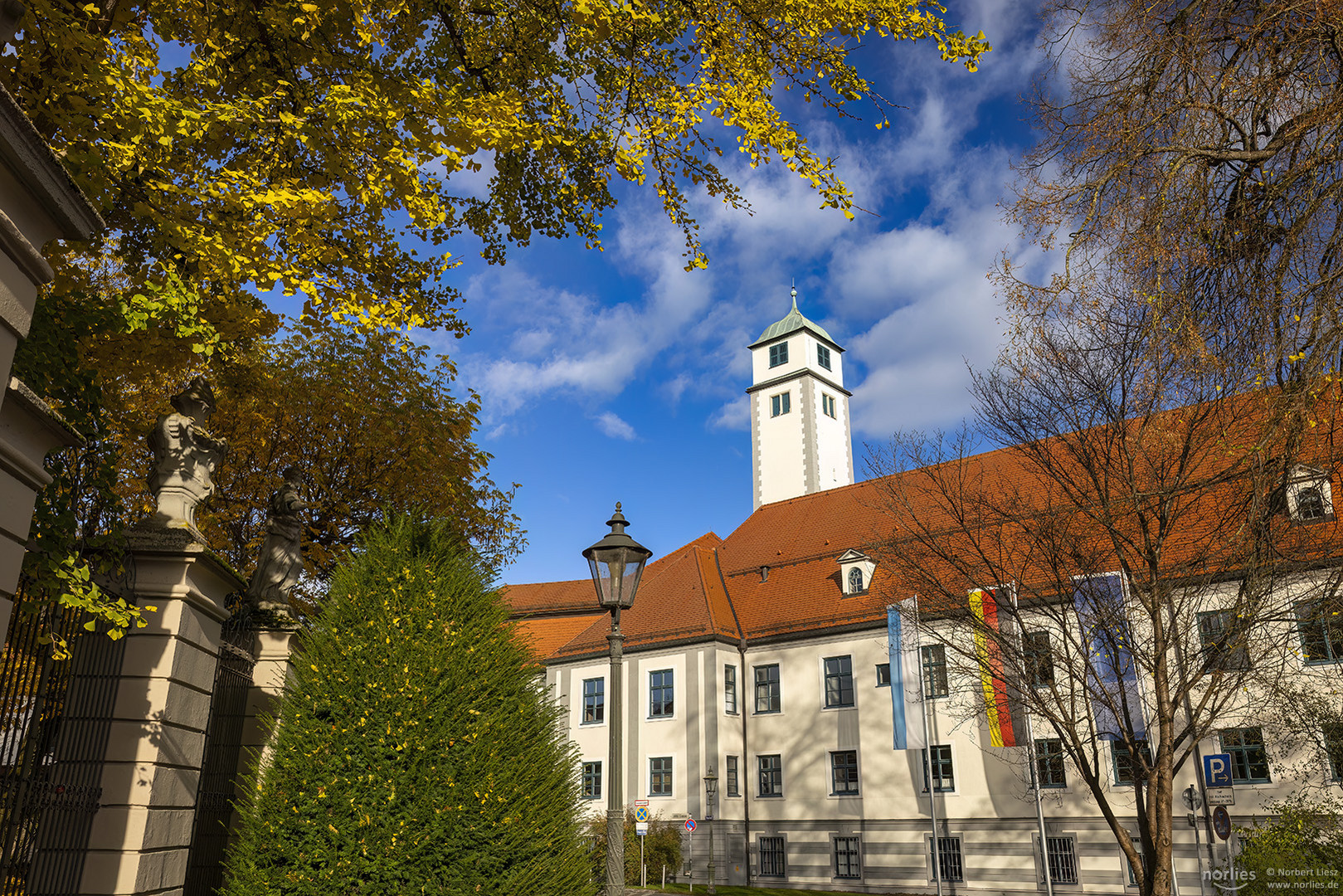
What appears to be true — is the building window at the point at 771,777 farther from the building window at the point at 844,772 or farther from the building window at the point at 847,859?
the building window at the point at 847,859

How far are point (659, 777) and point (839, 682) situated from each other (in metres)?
8.07

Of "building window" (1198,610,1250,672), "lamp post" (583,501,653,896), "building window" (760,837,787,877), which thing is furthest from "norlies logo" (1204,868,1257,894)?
"building window" (760,837,787,877)

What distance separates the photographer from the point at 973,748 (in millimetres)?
29219

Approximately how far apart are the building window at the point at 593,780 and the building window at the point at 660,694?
3426 mm

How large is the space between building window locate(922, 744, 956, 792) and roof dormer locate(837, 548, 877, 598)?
248 inches

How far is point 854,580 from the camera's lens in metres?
34.3

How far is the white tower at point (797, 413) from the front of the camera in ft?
187

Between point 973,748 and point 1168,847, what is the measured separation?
16.9m

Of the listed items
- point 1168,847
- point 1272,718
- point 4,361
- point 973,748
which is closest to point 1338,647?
point 1168,847

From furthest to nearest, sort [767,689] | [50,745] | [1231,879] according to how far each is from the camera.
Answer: [767,689] → [1231,879] → [50,745]

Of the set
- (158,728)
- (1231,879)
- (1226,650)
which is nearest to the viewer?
(158,728)

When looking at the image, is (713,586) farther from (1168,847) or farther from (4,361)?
(4,361)

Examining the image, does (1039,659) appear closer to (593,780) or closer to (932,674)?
(932,674)

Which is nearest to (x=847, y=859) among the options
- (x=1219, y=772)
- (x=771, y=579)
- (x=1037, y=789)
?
(x=1037, y=789)
